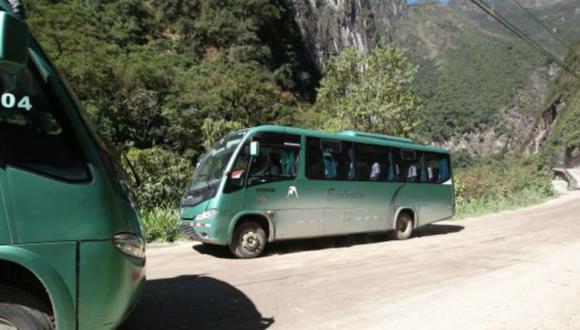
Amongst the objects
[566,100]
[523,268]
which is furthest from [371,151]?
[566,100]

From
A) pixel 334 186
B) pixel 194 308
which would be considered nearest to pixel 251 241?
pixel 334 186

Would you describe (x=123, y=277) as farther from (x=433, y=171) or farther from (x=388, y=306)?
(x=433, y=171)

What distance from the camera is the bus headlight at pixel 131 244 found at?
131 inches

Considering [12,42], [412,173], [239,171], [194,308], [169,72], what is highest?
[169,72]

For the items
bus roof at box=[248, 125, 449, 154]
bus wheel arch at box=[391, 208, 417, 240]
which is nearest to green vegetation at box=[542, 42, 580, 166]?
bus roof at box=[248, 125, 449, 154]

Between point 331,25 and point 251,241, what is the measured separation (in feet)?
279

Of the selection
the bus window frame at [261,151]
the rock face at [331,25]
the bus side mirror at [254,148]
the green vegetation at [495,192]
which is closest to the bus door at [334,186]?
the bus window frame at [261,151]

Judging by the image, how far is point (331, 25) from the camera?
89000mm

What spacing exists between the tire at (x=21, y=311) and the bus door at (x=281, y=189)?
5745 mm

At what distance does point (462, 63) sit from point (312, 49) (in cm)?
9162

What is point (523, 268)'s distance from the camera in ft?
25.5

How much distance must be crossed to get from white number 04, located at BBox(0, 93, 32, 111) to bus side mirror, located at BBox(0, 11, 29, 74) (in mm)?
609

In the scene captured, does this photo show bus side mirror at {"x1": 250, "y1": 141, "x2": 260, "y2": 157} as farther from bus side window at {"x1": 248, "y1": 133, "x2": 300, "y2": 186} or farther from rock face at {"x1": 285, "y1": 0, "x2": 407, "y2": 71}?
rock face at {"x1": 285, "y1": 0, "x2": 407, "y2": 71}

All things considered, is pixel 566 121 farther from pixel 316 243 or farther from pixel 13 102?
pixel 13 102
